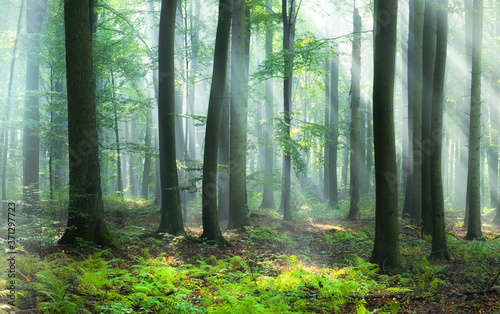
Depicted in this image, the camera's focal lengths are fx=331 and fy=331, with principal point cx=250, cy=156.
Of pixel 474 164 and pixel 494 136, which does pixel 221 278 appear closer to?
pixel 474 164

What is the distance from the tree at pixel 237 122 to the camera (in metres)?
11.0

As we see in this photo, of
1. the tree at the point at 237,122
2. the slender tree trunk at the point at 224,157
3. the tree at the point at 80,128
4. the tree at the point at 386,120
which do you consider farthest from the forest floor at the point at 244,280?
the slender tree trunk at the point at 224,157

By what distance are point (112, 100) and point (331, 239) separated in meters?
10.1

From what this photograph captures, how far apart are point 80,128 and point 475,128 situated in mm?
11743

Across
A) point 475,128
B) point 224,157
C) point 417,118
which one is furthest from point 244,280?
point 417,118

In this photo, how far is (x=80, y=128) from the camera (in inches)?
271

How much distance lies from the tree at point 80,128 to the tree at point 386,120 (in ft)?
19.5

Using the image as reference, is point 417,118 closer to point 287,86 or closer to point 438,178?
point 287,86

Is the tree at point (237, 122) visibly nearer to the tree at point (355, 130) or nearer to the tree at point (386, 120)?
the tree at point (386, 120)

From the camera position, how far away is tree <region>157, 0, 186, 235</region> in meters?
9.24

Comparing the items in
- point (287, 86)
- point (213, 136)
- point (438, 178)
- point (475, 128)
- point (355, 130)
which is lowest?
point (438, 178)

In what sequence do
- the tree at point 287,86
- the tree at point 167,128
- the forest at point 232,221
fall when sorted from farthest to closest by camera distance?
the tree at point 287,86
the tree at point 167,128
the forest at point 232,221

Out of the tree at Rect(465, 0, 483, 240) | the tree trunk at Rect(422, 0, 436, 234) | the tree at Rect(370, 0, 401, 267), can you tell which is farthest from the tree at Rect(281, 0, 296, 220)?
the tree at Rect(465, 0, 483, 240)

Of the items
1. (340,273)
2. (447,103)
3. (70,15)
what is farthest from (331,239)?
(447,103)
